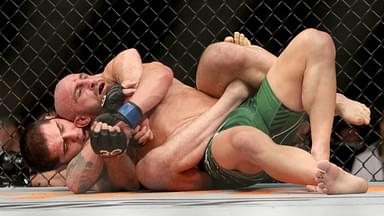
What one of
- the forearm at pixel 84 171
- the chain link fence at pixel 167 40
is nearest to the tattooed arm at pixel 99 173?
the forearm at pixel 84 171

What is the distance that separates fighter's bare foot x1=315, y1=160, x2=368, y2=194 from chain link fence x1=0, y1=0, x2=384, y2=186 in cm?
115

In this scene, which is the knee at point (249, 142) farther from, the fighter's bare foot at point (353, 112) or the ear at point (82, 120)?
the ear at point (82, 120)

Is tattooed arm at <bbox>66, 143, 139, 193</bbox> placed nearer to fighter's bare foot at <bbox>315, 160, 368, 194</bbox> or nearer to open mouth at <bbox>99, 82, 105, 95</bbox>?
open mouth at <bbox>99, 82, 105, 95</bbox>

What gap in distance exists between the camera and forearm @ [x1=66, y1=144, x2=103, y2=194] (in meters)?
1.64

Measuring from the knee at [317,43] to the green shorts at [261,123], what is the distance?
0.43 ft

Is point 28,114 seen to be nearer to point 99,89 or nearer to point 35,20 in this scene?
point 35,20

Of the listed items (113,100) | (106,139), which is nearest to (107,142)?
(106,139)

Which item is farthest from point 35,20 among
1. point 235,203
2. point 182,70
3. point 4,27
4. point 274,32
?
point 235,203

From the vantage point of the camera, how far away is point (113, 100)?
1.62m

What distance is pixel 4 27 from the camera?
2.74m

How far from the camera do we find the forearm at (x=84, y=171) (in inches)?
64.7

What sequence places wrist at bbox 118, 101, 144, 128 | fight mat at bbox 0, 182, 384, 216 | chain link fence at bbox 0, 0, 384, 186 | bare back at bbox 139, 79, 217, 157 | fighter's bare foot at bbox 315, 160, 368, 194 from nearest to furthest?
fight mat at bbox 0, 182, 384, 216, fighter's bare foot at bbox 315, 160, 368, 194, wrist at bbox 118, 101, 144, 128, bare back at bbox 139, 79, 217, 157, chain link fence at bbox 0, 0, 384, 186

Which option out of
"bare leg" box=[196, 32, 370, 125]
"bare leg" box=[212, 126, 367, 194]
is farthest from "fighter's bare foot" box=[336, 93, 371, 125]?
"bare leg" box=[212, 126, 367, 194]

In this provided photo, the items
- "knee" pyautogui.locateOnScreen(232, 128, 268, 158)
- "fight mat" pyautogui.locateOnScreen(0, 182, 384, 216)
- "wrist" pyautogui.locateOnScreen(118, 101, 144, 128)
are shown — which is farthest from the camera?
"wrist" pyautogui.locateOnScreen(118, 101, 144, 128)
